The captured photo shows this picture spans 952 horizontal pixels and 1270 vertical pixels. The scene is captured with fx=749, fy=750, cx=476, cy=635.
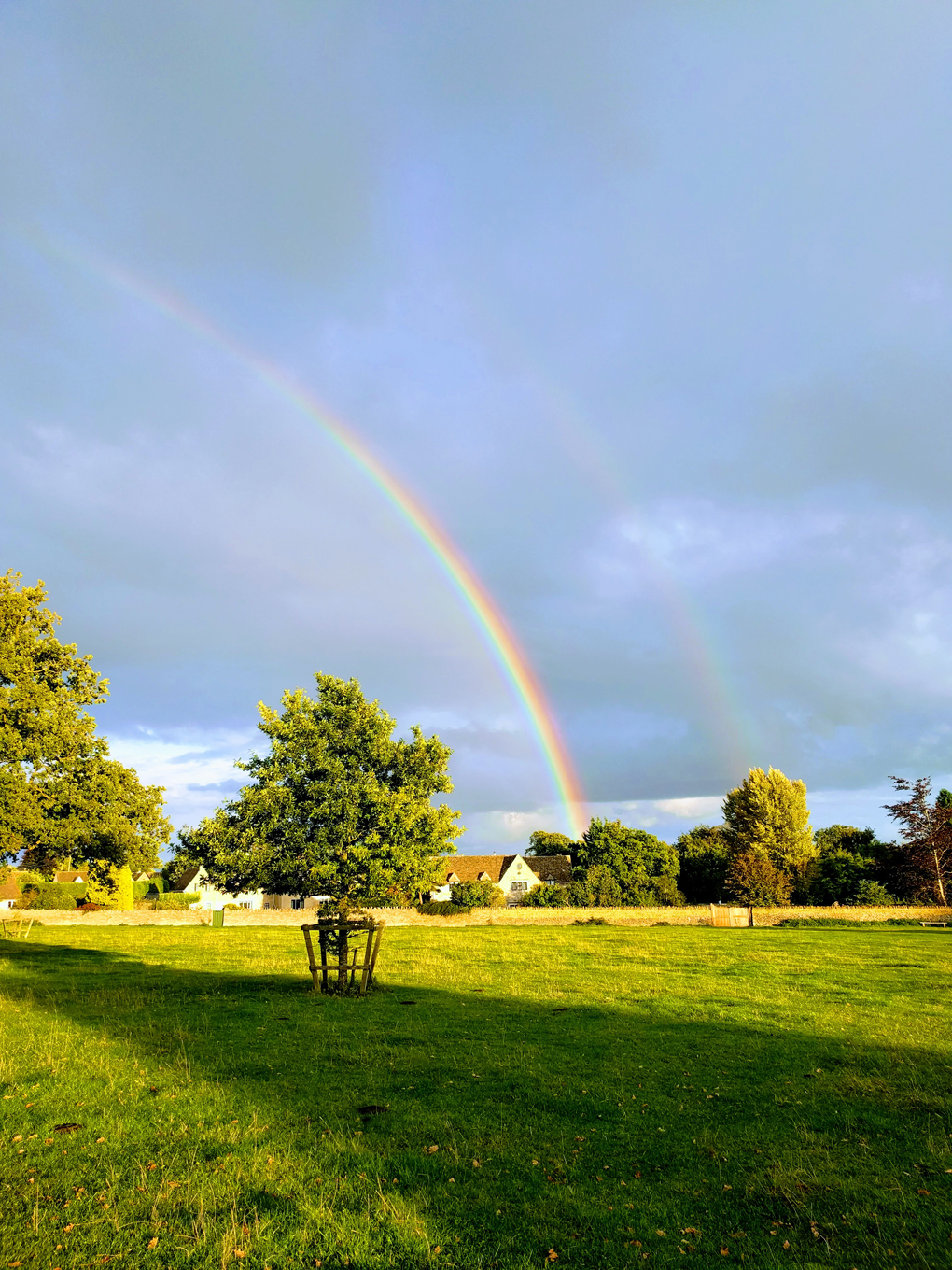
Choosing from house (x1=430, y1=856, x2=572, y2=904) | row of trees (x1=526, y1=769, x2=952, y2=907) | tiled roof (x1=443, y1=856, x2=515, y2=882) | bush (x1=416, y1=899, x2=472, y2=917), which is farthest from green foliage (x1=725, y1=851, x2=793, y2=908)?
tiled roof (x1=443, y1=856, x2=515, y2=882)

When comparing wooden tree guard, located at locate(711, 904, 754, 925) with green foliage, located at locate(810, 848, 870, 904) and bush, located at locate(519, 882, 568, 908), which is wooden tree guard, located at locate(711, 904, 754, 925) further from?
bush, located at locate(519, 882, 568, 908)

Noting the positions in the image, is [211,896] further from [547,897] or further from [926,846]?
[926,846]

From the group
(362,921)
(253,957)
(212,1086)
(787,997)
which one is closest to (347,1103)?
(212,1086)

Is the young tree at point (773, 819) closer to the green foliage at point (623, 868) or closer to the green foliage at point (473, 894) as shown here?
the green foliage at point (623, 868)

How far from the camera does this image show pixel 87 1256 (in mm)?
5496

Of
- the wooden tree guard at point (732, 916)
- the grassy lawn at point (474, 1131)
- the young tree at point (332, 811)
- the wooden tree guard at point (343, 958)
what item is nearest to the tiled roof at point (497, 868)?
the wooden tree guard at point (732, 916)

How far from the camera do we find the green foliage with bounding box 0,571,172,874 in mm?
25547

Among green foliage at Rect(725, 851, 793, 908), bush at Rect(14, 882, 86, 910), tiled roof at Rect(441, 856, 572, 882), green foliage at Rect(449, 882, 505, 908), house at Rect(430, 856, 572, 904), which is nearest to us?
green foliage at Rect(725, 851, 793, 908)

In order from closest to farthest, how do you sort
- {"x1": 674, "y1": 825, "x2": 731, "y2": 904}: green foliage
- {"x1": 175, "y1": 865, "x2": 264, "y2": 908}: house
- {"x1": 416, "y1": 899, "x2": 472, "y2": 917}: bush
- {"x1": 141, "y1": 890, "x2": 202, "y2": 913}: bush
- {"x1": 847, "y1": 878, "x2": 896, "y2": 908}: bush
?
1. {"x1": 847, "y1": 878, "x2": 896, "y2": 908}: bush
2. {"x1": 416, "y1": 899, "x2": 472, "y2": 917}: bush
3. {"x1": 674, "y1": 825, "x2": 731, "y2": 904}: green foliage
4. {"x1": 141, "y1": 890, "x2": 202, "y2": 913}: bush
5. {"x1": 175, "y1": 865, "x2": 264, "y2": 908}: house

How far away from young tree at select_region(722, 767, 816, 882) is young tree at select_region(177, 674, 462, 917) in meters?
51.4

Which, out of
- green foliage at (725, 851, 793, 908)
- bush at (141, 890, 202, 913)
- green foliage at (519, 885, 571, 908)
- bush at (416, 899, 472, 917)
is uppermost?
green foliage at (725, 851, 793, 908)

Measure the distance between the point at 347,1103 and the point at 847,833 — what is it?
79.2 metres

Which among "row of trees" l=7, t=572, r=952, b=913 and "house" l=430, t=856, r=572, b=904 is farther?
"house" l=430, t=856, r=572, b=904

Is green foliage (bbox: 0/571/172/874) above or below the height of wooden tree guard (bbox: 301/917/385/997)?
above
